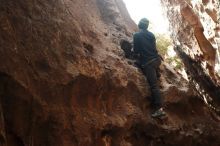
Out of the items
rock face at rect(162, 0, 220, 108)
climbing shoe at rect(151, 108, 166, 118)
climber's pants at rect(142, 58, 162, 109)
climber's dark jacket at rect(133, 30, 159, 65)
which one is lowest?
climbing shoe at rect(151, 108, 166, 118)

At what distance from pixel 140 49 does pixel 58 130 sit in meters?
3.29

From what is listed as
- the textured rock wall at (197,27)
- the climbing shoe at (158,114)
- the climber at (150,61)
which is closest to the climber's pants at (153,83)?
the climber at (150,61)

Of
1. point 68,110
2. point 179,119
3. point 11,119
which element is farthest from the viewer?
point 179,119

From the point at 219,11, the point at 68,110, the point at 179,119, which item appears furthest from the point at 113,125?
the point at 219,11

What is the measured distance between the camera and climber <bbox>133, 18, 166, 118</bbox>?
28.7 ft

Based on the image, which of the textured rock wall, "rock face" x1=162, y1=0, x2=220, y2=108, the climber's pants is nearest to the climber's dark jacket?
the climber's pants

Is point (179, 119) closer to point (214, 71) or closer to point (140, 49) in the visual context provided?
point (140, 49)

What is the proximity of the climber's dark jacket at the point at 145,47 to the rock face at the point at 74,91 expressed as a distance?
1.35 feet

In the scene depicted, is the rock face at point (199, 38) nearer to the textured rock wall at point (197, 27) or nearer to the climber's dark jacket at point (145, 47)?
the textured rock wall at point (197, 27)

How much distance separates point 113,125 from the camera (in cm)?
786

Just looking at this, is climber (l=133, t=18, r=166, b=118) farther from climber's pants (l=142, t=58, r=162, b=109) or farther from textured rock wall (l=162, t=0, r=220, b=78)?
textured rock wall (l=162, t=0, r=220, b=78)

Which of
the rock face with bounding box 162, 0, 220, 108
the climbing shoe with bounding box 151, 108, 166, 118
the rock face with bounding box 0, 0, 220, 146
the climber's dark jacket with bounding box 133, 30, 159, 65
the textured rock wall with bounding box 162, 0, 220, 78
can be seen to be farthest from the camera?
the rock face with bounding box 162, 0, 220, 108

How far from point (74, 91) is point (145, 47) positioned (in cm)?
247

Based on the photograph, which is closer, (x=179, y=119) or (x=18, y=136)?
(x=18, y=136)
